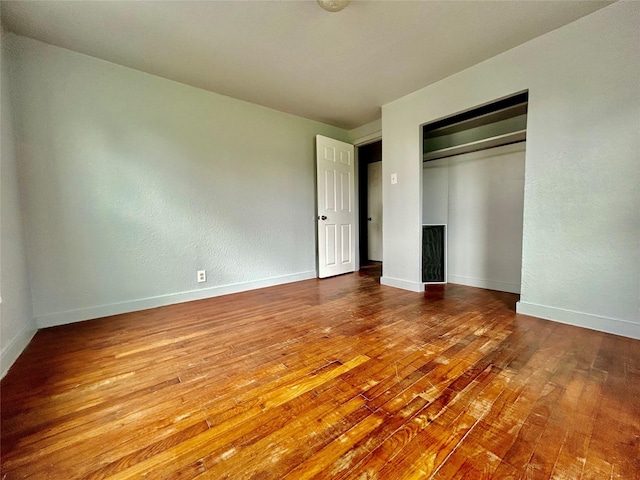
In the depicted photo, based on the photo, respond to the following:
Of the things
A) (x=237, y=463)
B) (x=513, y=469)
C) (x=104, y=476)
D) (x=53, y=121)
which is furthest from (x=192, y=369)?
(x=53, y=121)

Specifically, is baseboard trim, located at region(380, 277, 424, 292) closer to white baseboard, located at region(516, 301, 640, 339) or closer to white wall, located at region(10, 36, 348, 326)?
white baseboard, located at region(516, 301, 640, 339)

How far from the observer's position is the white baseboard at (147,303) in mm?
2148

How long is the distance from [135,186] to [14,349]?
1464mm

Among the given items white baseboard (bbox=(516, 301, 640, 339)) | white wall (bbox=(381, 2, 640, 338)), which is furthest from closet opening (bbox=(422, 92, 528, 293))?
white baseboard (bbox=(516, 301, 640, 339))

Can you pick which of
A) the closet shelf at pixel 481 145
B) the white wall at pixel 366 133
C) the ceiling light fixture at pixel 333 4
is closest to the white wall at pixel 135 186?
the white wall at pixel 366 133

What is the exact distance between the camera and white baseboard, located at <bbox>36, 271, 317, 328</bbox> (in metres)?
2.15

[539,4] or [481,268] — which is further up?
[539,4]

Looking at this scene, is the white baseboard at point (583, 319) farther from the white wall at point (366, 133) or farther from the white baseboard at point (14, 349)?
the white baseboard at point (14, 349)

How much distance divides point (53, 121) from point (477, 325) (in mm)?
3759

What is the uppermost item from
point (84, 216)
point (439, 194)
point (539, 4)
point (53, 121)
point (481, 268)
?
point (539, 4)

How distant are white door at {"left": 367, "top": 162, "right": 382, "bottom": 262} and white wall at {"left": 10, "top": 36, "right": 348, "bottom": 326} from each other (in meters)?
2.42

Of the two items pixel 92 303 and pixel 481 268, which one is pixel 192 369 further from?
pixel 481 268

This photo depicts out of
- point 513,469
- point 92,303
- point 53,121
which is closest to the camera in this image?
point 513,469

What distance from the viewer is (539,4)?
173 cm
